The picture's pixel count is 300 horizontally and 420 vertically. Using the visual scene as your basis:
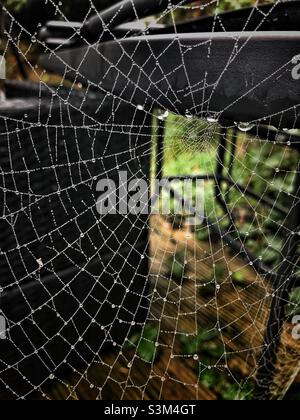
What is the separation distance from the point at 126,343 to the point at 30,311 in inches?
37.4

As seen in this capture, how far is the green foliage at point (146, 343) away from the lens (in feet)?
9.15

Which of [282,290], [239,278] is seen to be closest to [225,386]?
[282,290]

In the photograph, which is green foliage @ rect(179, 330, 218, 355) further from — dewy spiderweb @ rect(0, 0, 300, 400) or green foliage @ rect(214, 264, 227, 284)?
green foliage @ rect(214, 264, 227, 284)

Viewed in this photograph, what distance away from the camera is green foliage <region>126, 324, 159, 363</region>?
9.15ft

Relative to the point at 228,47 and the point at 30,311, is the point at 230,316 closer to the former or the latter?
the point at 30,311

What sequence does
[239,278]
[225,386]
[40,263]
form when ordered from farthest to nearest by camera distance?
1. [239,278]
2. [225,386]
3. [40,263]

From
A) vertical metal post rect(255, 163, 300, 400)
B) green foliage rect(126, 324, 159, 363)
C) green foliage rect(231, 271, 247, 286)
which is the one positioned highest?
vertical metal post rect(255, 163, 300, 400)

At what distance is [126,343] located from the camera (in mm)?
2934

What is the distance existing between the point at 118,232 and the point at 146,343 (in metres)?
0.99

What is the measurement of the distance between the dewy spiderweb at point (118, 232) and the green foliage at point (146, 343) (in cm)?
2

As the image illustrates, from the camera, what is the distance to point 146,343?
288 centimetres

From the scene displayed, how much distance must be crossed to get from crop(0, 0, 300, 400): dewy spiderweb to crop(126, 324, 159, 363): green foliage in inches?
0.6

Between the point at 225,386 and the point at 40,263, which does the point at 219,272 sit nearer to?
the point at 225,386

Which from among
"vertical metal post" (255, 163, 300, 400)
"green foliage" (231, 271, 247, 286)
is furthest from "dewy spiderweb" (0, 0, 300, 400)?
"green foliage" (231, 271, 247, 286)
